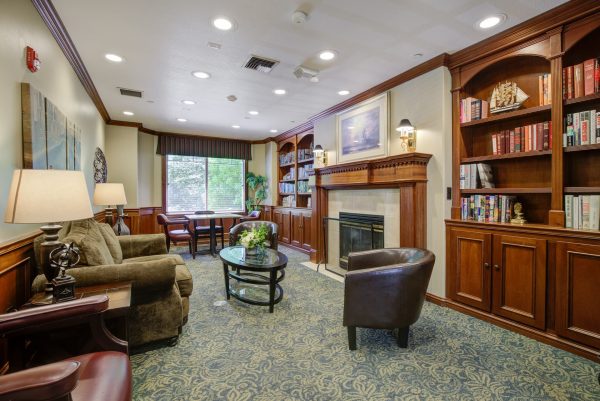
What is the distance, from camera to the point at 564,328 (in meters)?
2.32

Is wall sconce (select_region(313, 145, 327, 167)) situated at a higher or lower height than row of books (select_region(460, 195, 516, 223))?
higher

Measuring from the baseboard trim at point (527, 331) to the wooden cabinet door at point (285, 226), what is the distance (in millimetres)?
3811

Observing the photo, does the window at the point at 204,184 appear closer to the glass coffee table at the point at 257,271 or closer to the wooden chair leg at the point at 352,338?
the glass coffee table at the point at 257,271

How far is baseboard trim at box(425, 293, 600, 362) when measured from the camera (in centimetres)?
220

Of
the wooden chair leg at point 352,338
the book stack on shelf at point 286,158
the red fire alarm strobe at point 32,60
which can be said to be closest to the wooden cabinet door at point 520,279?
the wooden chair leg at point 352,338

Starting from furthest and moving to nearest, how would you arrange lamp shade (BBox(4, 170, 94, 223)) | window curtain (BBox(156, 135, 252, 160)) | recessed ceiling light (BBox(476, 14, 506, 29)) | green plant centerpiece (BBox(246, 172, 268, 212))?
green plant centerpiece (BBox(246, 172, 268, 212)) → window curtain (BBox(156, 135, 252, 160)) → recessed ceiling light (BBox(476, 14, 506, 29)) → lamp shade (BBox(4, 170, 94, 223))

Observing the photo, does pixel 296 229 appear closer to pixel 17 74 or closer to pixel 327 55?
pixel 327 55

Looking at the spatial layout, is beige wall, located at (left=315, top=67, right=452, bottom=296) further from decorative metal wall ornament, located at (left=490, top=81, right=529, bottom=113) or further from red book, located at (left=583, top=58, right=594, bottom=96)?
red book, located at (left=583, top=58, right=594, bottom=96)

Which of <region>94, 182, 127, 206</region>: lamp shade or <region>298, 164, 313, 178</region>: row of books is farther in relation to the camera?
<region>298, 164, 313, 178</region>: row of books

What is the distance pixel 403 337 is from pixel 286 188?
5015mm

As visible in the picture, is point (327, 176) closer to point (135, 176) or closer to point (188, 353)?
point (188, 353)

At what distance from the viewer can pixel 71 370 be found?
0.87 meters

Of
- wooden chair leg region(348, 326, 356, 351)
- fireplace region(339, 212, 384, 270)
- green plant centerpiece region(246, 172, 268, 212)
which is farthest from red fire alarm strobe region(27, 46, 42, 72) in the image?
green plant centerpiece region(246, 172, 268, 212)

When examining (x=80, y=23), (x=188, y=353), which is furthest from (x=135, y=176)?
(x=188, y=353)
